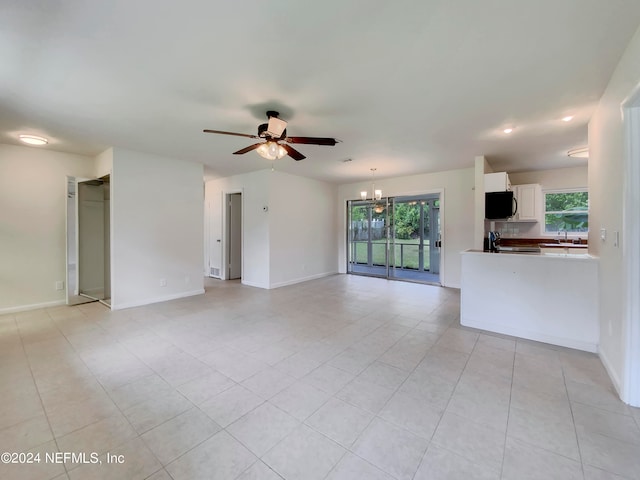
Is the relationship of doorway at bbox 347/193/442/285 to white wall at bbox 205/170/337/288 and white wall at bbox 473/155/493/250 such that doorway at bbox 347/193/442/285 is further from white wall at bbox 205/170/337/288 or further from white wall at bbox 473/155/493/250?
white wall at bbox 473/155/493/250

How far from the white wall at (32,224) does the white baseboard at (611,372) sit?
23.3 feet

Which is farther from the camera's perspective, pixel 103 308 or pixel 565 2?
pixel 103 308

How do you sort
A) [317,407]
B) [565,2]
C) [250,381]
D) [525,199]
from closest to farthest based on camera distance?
[565,2] → [317,407] → [250,381] → [525,199]

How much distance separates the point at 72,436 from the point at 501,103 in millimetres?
4401

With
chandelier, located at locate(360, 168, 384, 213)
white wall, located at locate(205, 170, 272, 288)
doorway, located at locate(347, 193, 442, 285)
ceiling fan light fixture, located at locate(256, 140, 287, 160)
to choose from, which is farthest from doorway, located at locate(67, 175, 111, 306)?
doorway, located at locate(347, 193, 442, 285)

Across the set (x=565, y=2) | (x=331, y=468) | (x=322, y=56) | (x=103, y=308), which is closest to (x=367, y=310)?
(x=331, y=468)

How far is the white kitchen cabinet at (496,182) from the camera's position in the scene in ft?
14.0

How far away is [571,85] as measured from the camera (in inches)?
94.4

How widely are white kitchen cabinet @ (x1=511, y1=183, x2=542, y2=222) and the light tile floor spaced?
385 centimetres

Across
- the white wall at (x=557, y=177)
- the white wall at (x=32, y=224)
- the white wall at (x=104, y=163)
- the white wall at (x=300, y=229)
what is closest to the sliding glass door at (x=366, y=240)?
the white wall at (x=300, y=229)

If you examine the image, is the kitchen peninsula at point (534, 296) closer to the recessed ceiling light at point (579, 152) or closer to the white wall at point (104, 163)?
the recessed ceiling light at point (579, 152)

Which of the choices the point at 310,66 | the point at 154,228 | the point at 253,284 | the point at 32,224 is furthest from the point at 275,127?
the point at 32,224

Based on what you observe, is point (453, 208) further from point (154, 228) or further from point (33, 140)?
point (33, 140)

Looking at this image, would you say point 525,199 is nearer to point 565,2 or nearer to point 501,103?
point 501,103
